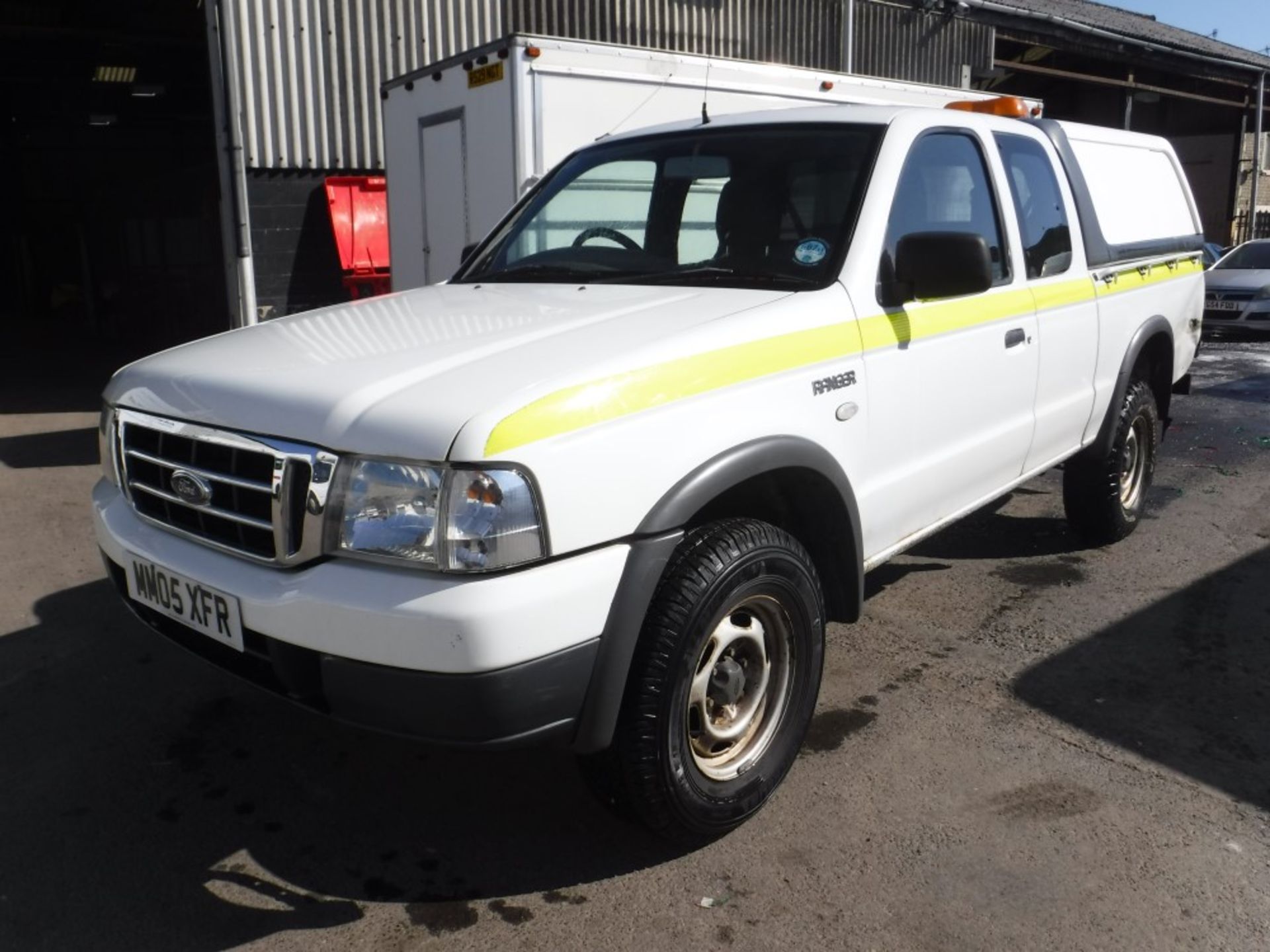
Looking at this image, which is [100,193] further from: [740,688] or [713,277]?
[740,688]

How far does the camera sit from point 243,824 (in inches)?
122

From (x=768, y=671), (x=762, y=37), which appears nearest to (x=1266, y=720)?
(x=768, y=671)

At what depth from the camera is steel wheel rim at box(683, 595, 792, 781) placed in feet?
9.50

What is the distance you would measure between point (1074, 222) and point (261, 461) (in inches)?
138

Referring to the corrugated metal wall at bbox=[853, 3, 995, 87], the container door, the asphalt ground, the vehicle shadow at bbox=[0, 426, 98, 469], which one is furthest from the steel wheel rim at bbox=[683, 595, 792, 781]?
the corrugated metal wall at bbox=[853, 3, 995, 87]

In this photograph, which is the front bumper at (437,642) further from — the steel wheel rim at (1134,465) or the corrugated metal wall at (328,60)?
the corrugated metal wall at (328,60)

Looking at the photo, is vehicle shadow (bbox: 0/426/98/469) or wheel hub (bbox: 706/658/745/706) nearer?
wheel hub (bbox: 706/658/745/706)

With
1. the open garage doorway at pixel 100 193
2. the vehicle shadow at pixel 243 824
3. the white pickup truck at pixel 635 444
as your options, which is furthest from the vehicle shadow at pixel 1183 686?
the open garage doorway at pixel 100 193

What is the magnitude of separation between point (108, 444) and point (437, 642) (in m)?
1.50

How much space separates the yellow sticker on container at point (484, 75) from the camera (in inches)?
287

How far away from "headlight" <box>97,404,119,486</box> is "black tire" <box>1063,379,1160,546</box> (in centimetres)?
399

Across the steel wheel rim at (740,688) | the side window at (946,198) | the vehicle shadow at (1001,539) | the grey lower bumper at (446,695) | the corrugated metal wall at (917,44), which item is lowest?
the vehicle shadow at (1001,539)

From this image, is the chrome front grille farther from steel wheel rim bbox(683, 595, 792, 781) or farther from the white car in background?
the white car in background

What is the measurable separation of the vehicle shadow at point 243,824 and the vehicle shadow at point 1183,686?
64.5 inches
